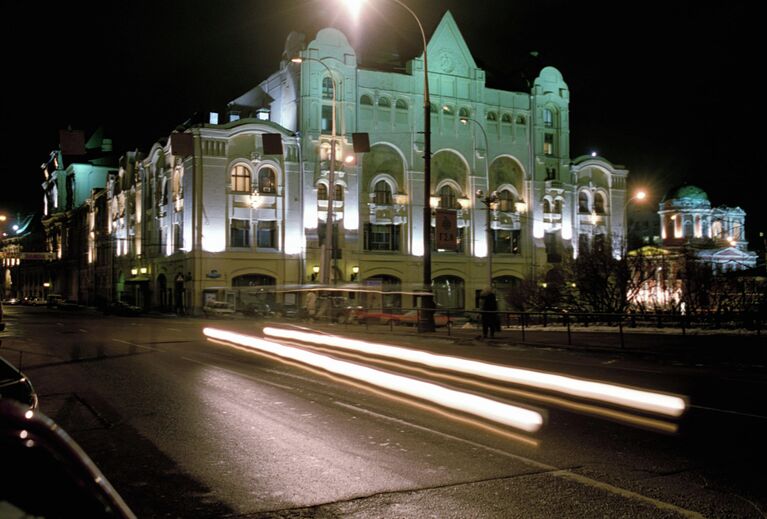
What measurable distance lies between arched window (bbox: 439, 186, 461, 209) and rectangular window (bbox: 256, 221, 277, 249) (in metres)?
14.0

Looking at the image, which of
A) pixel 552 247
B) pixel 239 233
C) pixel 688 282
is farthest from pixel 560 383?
pixel 552 247

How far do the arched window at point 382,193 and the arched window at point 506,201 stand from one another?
33.4 ft

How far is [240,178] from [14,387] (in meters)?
49.0

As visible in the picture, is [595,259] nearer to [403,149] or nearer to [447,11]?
[403,149]

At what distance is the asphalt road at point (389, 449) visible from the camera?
19.5 feet

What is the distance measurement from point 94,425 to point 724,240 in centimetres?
8734

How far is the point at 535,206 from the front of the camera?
63.7 metres

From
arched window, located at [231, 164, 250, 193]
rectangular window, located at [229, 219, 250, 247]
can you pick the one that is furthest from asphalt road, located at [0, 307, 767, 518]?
arched window, located at [231, 164, 250, 193]

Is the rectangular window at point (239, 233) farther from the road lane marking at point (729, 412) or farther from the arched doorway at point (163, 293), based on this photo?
the road lane marking at point (729, 412)

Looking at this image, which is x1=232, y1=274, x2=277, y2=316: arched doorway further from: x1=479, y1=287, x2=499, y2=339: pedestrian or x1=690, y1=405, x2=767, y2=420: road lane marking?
x1=690, y1=405, x2=767, y2=420: road lane marking

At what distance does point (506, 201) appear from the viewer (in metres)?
63.6

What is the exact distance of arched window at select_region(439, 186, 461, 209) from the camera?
60.6 meters

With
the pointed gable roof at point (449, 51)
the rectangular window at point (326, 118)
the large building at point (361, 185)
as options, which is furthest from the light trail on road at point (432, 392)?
the pointed gable roof at point (449, 51)

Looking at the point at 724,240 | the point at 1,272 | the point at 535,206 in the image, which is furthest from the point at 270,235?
the point at 1,272
